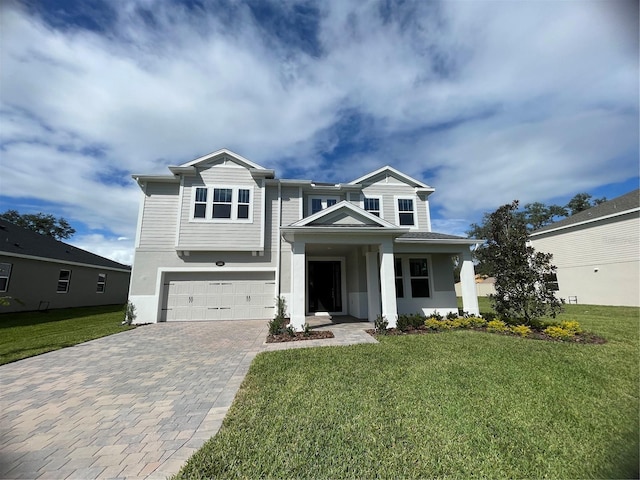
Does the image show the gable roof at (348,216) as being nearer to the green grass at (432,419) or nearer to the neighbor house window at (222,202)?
the neighbor house window at (222,202)

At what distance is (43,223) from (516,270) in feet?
177

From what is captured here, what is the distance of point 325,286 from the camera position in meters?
13.2

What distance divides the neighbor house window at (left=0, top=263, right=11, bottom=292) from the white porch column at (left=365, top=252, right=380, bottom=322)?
1852 centimetres

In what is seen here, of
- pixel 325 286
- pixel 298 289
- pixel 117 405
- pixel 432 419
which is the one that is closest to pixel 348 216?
pixel 298 289

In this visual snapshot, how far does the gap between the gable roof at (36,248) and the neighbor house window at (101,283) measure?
0.68 metres

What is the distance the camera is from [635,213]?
15227 millimetres

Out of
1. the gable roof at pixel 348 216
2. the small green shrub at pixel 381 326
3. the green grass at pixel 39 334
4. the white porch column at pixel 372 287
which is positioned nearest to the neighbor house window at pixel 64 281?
the green grass at pixel 39 334

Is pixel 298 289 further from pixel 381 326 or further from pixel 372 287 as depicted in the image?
pixel 372 287

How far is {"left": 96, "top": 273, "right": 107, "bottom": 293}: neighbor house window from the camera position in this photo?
20.3 meters

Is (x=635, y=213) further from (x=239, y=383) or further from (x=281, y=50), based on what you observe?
(x=239, y=383)

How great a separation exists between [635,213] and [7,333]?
1164 inches

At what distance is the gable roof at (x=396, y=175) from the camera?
13.7 m

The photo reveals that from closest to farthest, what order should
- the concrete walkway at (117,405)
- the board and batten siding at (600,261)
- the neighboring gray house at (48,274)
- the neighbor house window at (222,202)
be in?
1. the concrete walkway at (117,405)
2. the neighbor house window at (222,202)
3. the neighboring gray house at (48,274)
4. the board and batten siding at (600,261)

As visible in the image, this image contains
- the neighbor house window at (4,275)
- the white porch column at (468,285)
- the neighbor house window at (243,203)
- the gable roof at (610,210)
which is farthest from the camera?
the gable roof at (610,210)
